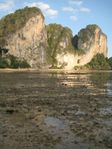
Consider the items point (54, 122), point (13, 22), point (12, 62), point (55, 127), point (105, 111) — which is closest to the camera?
point (55, 127)

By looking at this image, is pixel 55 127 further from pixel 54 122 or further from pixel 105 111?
pixel 105 111

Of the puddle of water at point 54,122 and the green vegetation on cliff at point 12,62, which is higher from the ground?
the green vegetation on cliff at point 12,62

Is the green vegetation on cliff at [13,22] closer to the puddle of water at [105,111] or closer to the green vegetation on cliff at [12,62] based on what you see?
the green vegetation on cliff at [12,62]

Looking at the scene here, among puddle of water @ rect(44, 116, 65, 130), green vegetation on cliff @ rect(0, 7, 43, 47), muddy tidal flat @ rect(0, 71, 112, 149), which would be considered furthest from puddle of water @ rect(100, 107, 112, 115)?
green vegetation on cliff @ rect(0, 7, 43, 47)

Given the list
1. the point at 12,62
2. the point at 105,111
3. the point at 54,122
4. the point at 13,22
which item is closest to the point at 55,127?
the point at 54,122

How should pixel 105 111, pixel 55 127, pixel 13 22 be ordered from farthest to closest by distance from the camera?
pixel 13 22, pixel 105 111, pixel 55 127

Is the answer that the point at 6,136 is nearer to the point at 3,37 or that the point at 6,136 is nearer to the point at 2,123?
the point at 2,123

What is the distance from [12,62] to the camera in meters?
176

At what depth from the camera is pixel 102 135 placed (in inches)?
497

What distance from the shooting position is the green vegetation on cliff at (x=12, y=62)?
166 m

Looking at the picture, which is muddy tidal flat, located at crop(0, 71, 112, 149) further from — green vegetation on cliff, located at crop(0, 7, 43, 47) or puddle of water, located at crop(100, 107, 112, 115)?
green vegetation on cliff, located at crop(0, 7, 43, 47)

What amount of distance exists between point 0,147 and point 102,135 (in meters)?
3.68

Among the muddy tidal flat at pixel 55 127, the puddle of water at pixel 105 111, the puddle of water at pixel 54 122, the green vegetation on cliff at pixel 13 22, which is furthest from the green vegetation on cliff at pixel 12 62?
the puddle of water at pixel 54 122

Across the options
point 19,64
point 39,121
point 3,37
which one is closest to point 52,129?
point 39,121
